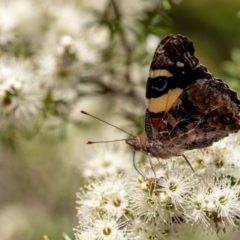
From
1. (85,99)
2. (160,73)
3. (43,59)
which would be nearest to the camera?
(160,73)

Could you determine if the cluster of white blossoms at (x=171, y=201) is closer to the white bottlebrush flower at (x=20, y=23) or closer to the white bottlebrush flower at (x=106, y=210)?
the white bottlebrush flower at (x=106, y=210)

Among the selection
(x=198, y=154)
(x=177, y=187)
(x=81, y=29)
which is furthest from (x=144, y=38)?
(x=177, y=187)

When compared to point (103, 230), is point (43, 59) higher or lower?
higher

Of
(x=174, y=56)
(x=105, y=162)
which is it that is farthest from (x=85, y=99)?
(x=174, y=56)

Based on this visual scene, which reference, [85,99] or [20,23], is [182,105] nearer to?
[20,23]

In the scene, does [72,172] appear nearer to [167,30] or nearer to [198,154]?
[167,30]

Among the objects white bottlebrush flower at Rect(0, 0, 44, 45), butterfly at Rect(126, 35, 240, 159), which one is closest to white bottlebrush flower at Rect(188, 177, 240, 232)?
butterfly at Rect(126, 35, 240, 159)

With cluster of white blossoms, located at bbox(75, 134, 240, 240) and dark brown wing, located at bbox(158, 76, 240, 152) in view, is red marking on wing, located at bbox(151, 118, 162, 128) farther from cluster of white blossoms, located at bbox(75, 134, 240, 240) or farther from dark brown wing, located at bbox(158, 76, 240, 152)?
cluster of white blossoms, located at bbox(75, 134, 240, 240)
